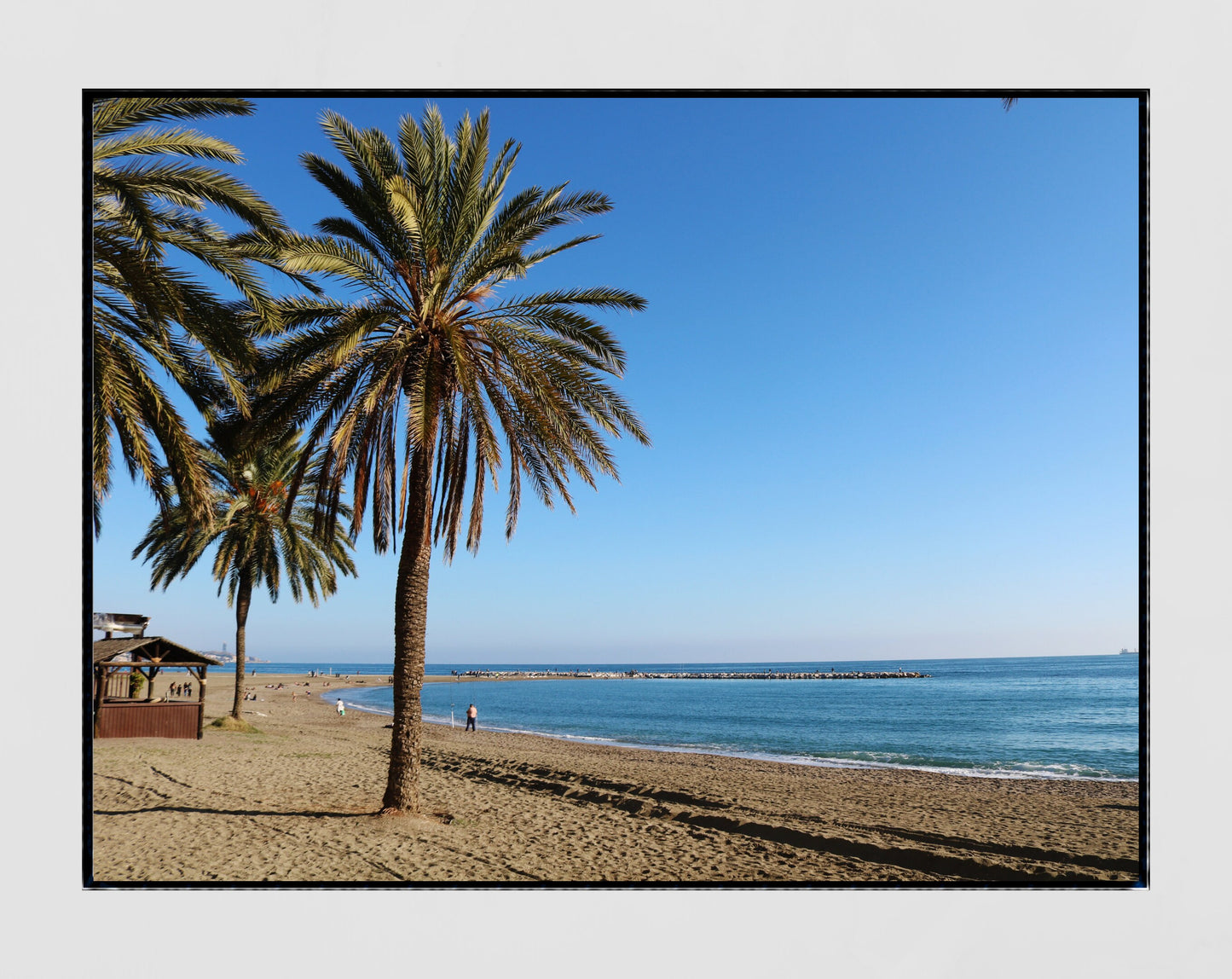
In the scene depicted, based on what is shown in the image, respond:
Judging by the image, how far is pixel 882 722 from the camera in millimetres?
44062

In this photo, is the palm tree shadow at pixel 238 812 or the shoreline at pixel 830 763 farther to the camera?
the shoreline at pixel 830 763

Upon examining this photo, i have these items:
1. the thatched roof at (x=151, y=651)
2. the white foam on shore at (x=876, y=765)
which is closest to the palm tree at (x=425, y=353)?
the thatched roof at (x=151, y=651)

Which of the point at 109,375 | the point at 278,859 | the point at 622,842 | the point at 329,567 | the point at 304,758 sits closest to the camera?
the point at 109,375

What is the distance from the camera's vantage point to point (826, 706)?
5972 cm

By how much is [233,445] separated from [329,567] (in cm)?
1748

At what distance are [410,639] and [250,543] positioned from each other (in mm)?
15327

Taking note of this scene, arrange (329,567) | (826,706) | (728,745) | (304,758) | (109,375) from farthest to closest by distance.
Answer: (826,706) → (728,745) → (329,567) → (304,758) → (109,375)

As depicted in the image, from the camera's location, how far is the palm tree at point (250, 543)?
67.6 feet

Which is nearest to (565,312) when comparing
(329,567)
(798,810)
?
(798,810)

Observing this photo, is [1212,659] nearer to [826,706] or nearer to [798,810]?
[798,810]

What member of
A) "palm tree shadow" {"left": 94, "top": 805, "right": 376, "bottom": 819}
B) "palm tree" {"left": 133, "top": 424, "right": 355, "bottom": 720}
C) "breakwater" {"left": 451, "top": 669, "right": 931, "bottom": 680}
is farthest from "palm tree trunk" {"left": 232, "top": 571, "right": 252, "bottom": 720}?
"breakwater" {"left": 451, "top": 669, "right": 931, "bottom": 680}

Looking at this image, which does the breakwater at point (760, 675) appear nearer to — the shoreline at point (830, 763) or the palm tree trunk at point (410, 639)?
the shoreline at point (830, 763)

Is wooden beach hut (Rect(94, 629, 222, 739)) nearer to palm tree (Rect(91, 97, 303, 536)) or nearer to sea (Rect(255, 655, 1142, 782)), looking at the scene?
palm tree (Rect(91, 97, 303, 536))

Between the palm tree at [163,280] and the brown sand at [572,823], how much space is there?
13.1 ft
